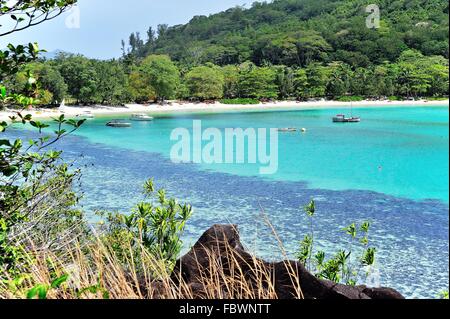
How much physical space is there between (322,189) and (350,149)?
8.21 metres

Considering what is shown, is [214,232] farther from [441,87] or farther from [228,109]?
[441,87]

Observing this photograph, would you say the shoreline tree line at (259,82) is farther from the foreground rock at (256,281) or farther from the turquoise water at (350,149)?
the foreground rock at (256,281)

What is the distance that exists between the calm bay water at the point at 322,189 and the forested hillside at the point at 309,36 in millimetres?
30832

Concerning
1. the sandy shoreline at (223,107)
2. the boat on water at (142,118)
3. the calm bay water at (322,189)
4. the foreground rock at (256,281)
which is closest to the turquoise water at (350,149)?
the calm bay water at (322,189)

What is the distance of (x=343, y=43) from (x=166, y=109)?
26.2 m

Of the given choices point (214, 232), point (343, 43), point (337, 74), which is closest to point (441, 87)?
point (337, 74)

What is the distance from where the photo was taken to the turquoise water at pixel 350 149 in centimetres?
1288

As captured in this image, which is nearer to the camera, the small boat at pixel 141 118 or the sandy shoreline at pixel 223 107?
the small boat at pixel 141 118

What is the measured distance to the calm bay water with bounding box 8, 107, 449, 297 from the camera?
693 cm

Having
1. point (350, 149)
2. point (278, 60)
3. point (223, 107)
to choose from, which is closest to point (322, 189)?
point (350, 149)

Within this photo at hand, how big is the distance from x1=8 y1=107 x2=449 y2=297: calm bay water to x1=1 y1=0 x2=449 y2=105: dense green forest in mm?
12492

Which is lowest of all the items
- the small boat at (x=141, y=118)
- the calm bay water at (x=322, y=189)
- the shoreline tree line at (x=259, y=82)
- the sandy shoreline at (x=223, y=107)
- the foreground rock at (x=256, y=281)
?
the calm bay water at (x=322, y=189)

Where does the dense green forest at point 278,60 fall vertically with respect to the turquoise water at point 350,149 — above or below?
above

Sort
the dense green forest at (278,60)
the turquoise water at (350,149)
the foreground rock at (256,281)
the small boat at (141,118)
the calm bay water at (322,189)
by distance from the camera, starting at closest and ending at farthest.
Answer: the foreground rock at (256,281) → the calm bay water at (322,189) → the turquoise water at (350,149) → the small boat at (141,118) → the dense green forest at (278,60)
